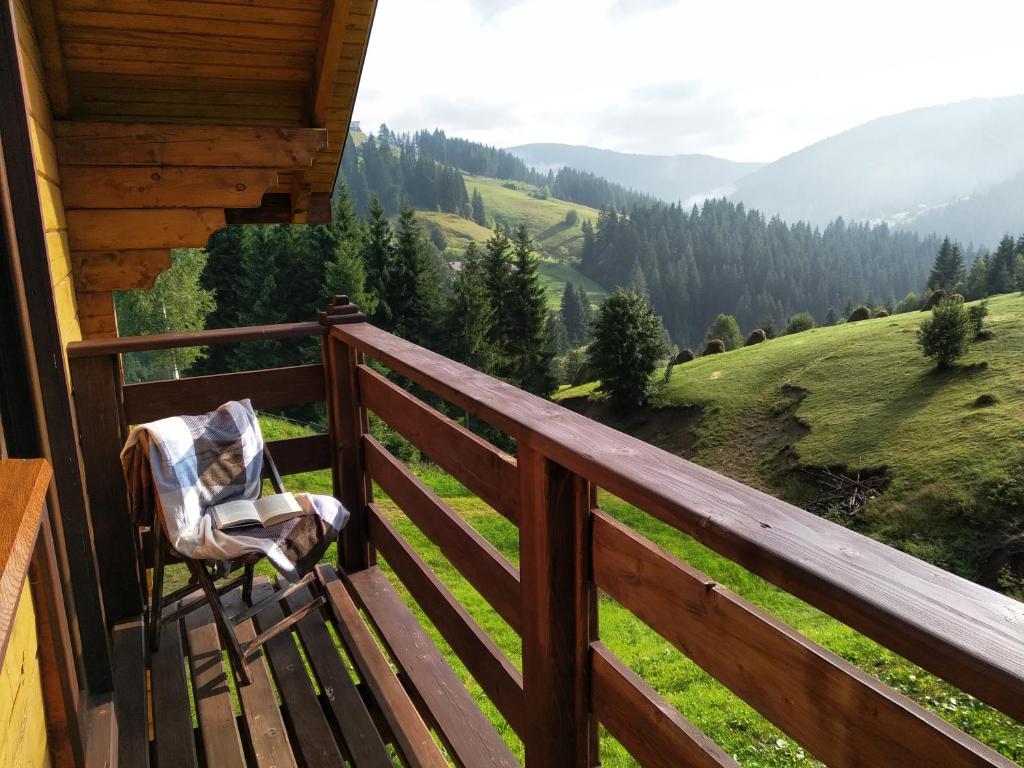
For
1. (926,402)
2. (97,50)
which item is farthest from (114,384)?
(926,402)

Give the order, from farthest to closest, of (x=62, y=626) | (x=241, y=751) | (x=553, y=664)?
(x=241, y=751) < (x=62, y=626) < (x=553, y=664)

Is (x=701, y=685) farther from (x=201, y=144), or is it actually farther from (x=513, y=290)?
(x=513, y=290)

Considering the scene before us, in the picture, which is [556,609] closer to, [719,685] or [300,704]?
[300,704]

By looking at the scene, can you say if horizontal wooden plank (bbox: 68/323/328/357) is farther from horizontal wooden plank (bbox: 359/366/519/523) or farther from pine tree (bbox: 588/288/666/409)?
pine tree (bbox: 588/288/666/409)

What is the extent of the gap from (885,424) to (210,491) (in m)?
20.5

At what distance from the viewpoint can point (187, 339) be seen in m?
3.14

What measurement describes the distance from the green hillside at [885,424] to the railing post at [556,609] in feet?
50.9

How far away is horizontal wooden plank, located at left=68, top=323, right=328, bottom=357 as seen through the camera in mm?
2814

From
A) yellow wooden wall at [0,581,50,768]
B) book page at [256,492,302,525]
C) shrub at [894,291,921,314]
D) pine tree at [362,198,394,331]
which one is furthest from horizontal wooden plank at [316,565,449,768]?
shrub at [894,291,921,314]

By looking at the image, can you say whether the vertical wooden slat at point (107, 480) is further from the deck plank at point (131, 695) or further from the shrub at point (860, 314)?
the shrub at point (860, 314)

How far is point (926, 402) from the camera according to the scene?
66.4 feet

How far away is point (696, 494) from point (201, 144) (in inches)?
138

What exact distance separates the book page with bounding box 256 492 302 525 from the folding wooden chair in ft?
0.41

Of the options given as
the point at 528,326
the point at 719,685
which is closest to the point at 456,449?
the point at 719,685
